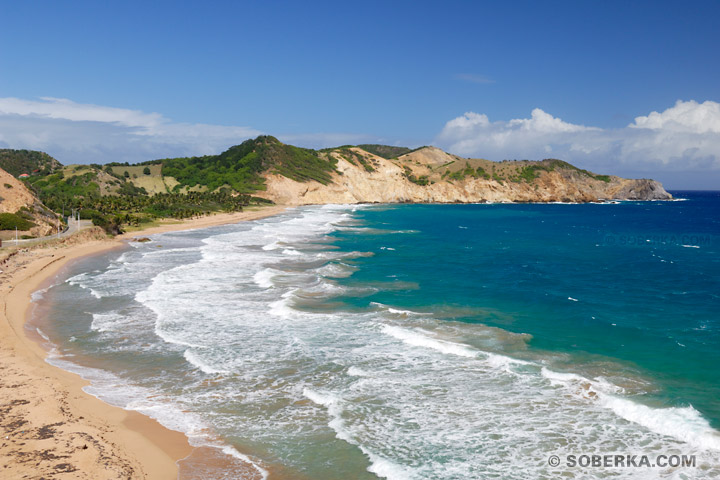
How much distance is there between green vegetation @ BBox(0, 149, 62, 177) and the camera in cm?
13812

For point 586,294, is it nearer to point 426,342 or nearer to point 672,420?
point 426,342

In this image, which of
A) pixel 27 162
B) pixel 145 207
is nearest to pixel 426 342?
pixel 145 207

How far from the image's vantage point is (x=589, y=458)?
1297cm

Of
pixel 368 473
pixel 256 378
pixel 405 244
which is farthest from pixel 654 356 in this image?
pixel 405 244

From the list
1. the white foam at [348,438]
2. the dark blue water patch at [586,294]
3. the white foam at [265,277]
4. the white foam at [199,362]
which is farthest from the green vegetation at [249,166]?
the white foam at [348,438]

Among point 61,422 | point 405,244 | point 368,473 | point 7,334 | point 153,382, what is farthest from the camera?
point 405,244

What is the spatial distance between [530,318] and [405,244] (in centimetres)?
3278

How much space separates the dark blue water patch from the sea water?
17cm

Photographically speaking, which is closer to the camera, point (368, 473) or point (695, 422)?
point (368, 473)

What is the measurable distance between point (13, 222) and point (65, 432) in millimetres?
46461

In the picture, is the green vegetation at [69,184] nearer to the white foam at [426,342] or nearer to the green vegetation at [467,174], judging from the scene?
the white foam at [426,342]

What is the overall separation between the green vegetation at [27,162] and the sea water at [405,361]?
391 feet

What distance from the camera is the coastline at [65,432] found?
12086 mm

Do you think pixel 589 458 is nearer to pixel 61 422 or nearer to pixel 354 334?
pixel 354 334
